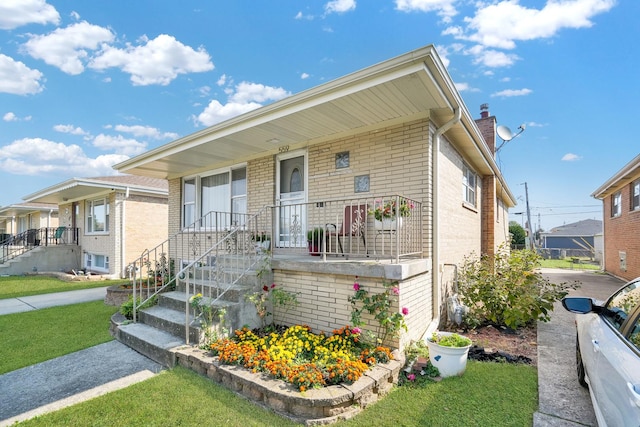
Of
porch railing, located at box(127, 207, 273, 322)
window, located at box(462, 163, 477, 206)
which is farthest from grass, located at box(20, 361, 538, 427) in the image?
window, located at box(462, 163, 477, 206)

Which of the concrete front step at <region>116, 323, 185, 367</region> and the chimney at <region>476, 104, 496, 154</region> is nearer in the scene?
the concrete front step at <region>116, 323, 185, 367</region>

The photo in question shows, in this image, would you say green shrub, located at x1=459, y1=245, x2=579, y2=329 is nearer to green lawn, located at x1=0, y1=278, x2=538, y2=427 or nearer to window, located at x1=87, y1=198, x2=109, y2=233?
green lawn, located at x1=0, y1=278, x2=538, y2=427

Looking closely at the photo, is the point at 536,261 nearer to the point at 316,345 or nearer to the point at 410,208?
the point at 410,208

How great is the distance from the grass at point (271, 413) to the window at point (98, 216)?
42.0ft

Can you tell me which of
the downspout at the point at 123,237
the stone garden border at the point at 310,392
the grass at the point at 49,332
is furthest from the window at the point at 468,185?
the downspout at the point at 123,237

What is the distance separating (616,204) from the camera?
14594 mm

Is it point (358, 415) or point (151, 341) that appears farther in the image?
point (151, 341)

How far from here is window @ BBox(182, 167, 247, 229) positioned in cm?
813

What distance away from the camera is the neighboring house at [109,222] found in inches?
508

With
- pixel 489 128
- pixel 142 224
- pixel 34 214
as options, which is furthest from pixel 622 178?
pixel 34 214

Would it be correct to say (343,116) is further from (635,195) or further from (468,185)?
(635,195)

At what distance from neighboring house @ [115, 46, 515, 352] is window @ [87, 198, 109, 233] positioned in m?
6.98

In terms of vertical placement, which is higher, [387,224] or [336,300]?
[387,224]

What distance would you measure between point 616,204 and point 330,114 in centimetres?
1669
